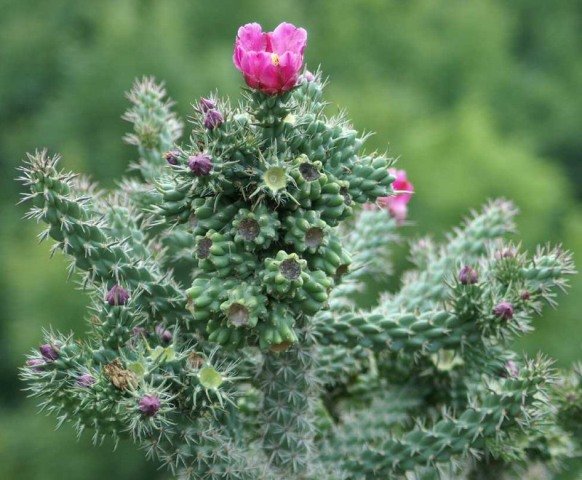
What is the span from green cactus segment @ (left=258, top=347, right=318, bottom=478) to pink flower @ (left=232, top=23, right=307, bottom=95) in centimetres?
107

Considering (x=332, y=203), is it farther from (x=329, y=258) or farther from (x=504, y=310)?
(x=504, y=310)

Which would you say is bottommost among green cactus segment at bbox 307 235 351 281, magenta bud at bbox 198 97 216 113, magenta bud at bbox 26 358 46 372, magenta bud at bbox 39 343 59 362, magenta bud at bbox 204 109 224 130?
magenta bud at bbox 26 358 46 372

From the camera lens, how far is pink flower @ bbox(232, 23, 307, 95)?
310cm

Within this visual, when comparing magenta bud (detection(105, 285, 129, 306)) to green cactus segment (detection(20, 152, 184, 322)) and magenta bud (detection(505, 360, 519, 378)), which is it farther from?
magenta bud (detection(505, 360, 519, 378))

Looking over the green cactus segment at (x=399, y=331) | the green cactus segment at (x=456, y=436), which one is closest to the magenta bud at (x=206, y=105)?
the green cactus segment at (x=399, y=331)

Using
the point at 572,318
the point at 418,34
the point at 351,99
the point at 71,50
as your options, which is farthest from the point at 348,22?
the point at 572,318

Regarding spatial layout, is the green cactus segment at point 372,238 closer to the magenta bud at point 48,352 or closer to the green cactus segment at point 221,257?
the green cactus segment at point 221,257

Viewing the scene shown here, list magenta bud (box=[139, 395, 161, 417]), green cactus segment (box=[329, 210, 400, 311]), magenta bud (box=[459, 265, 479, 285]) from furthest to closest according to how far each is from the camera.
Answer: green cactus segment (box=[329, 210, 400, 311]) → magenta bud (box=[459, 265, 479, 285]) → magenta bud (box=[139, 395, 161, 417])

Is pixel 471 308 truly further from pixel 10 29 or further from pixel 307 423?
pixel 10 29

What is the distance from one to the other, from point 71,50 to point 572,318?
13044mm

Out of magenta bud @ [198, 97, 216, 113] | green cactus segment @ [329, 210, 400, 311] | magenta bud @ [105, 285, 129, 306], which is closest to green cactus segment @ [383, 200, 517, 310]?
green cactus segment @ [329, 210, 400, 311]

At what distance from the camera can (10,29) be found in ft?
75.6

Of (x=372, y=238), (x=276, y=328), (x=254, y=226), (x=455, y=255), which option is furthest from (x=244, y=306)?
(x=455, y=255)

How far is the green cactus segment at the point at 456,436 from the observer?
3.68 meters
